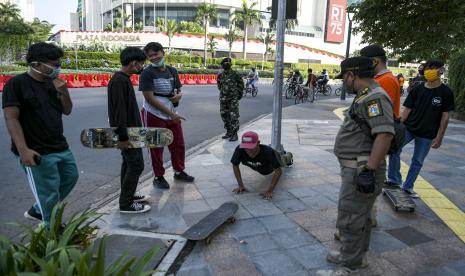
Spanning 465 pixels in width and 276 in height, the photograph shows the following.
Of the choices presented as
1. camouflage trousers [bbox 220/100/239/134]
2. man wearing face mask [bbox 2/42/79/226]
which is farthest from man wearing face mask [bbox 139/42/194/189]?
camouflage trousers [bbox 220/100/239/134]

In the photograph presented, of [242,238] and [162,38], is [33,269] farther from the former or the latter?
[162,38]

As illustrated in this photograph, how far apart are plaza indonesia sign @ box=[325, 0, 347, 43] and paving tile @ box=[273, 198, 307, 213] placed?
94.9 m

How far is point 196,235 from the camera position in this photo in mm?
3543

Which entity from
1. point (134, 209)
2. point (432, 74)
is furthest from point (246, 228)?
point (432, 74)

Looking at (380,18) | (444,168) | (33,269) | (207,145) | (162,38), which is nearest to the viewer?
(33,269)

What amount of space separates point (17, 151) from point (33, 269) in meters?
1.22

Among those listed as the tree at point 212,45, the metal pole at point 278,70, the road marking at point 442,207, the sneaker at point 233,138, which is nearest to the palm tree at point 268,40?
the tree at point 212,45

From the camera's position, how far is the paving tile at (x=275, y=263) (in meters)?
3.13

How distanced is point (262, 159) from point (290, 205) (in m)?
0.64

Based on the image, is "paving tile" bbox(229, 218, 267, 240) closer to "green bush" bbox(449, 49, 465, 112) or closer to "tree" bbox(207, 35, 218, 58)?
"green bush" bbox(449, 49, 465, 112)

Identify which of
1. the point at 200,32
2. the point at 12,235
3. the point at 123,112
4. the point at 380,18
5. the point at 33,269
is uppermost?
the point at 200,32

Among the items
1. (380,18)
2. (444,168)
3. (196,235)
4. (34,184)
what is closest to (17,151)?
(34,184)

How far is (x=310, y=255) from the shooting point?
11.2 ft

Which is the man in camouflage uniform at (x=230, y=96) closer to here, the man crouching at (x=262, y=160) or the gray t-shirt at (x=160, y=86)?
the gray t-shirt at (x=160, y=86)
